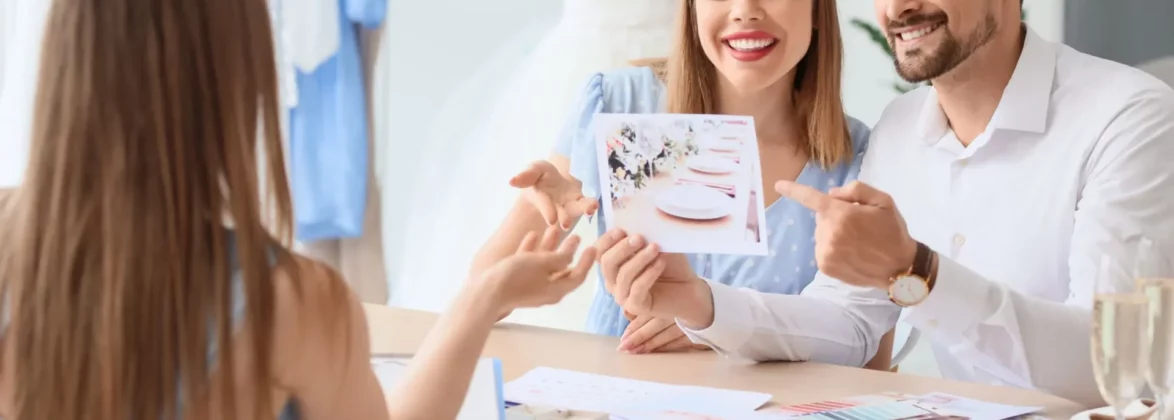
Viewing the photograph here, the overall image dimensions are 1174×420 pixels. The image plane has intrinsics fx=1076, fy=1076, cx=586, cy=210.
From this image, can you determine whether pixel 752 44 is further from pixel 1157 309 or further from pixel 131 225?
pixel 131 225

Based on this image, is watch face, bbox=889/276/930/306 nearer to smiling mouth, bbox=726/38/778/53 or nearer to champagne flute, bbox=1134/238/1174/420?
champagne flute, bbox=1134/238/1174/420

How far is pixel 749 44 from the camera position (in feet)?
5.98

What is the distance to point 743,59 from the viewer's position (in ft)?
5.97

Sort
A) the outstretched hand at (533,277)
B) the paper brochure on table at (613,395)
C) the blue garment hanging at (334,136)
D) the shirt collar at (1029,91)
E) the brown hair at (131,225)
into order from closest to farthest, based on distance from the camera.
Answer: the brown hair at (131,225), the outstretched hand at (533,277), the paper brochure on table at (613,395), the shirt collar at (1029,91), the blue garment hanging at (334,136)

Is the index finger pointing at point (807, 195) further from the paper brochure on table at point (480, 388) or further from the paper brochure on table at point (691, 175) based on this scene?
the paper brochure on table at point (480, 388)

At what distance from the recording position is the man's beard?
5.99 ft

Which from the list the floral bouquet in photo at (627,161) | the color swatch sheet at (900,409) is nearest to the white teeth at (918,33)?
the floral bouquet in photo at (627,161)

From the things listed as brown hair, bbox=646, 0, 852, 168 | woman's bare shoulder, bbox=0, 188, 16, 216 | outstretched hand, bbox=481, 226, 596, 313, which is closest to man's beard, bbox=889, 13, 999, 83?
brown hair, bbox=646, 0, 852, 168

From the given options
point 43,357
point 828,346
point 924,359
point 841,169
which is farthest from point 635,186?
point 924,359

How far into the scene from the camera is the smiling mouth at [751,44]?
5.96 ft

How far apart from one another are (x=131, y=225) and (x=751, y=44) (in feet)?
4.15

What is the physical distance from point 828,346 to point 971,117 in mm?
500

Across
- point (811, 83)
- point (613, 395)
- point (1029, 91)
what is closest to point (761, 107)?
point (811, 83)

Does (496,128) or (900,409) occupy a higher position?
(496,128)
